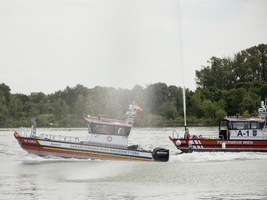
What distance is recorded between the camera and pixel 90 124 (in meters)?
23.6

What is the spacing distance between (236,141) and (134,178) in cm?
1390

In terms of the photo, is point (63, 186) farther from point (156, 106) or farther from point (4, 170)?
point (156, 106)

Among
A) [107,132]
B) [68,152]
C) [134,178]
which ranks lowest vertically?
[134,178]

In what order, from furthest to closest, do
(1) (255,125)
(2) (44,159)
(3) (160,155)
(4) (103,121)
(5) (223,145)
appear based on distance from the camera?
1. (1) (255,125)
2. (5) (223,145)
3. (4) (103,121)
4. (3) (160,155)
5. (2) (44,159)

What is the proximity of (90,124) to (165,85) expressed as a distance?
79038 mm

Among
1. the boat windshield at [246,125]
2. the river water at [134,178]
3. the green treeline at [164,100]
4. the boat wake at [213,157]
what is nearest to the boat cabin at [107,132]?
the river water at [134,178]

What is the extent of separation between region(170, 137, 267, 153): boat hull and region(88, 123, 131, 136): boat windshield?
6307 millimetres

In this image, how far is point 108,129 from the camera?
938 inches

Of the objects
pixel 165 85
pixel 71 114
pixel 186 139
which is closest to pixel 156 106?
pixel 165 85

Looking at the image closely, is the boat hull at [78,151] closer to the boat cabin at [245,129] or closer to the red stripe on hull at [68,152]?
the red stripe on hull at [68,152]

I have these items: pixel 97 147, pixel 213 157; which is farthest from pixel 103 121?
pixel 213 157

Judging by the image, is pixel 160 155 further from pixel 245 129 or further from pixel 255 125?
pixel 255 125

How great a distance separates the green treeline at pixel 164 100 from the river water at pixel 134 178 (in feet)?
165

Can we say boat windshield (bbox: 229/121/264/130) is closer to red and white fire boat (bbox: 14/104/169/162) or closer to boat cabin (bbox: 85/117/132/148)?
red and white fire boat (bbox: 14/104/169/162)
